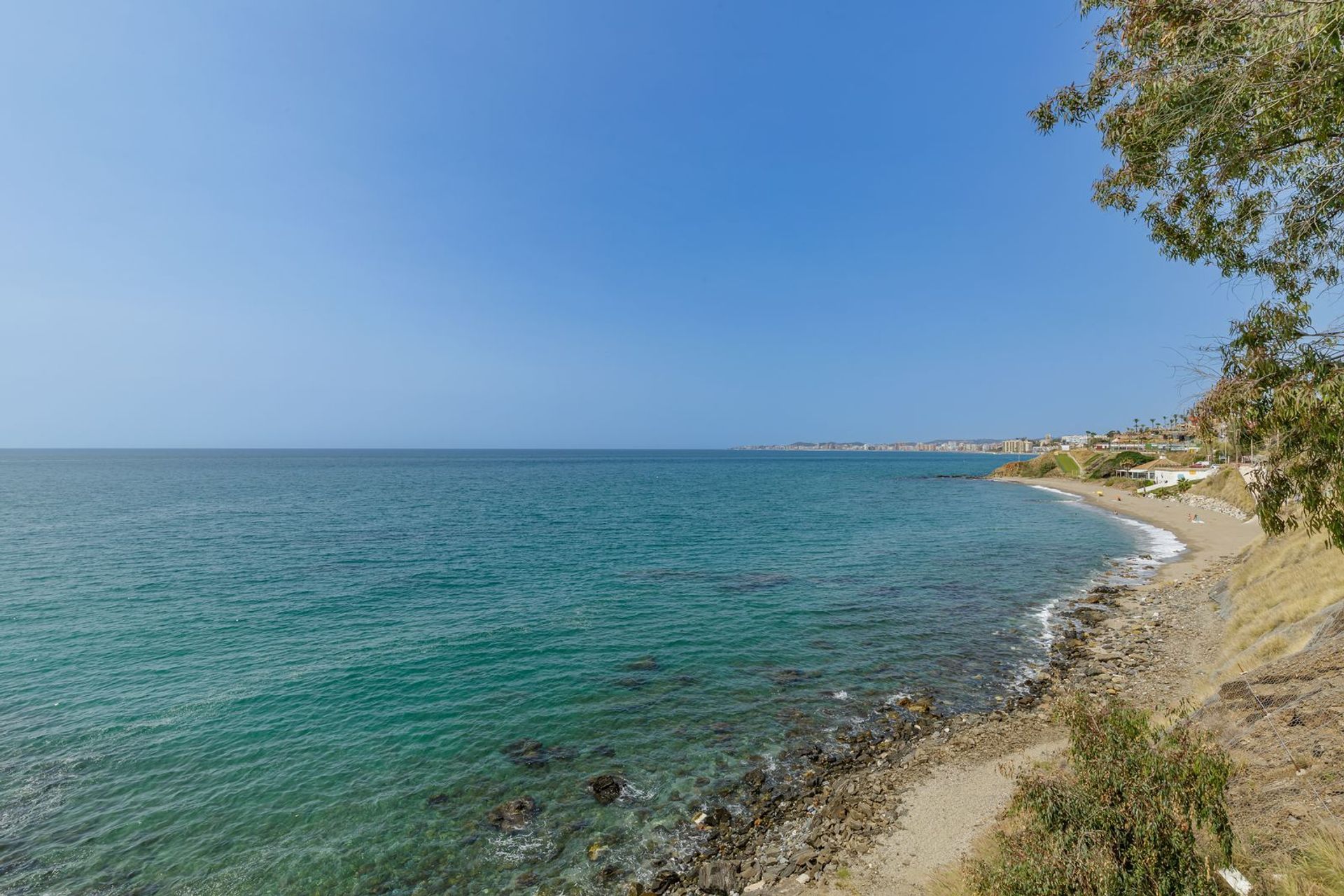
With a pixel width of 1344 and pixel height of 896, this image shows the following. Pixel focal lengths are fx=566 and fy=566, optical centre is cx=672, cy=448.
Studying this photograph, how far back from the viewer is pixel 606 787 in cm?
1502

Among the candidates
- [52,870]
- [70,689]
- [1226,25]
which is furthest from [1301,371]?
[70,689]

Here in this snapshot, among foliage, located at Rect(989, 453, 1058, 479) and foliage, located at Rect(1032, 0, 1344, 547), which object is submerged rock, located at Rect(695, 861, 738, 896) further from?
foliage, located at Rect(989, 453, 1058, 479)

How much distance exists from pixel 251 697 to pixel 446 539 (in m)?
33.0

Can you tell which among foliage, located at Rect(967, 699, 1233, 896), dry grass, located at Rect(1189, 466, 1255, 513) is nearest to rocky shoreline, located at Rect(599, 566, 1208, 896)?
foliage, located at Rect(967, 699, 1233, 896)

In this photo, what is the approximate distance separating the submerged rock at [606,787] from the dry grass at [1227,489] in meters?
76.3

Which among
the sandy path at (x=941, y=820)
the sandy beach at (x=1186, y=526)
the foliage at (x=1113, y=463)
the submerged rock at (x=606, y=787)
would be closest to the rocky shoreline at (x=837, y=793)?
the sandy path at (x=941, y=820)

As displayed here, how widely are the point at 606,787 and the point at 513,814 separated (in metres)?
2.38

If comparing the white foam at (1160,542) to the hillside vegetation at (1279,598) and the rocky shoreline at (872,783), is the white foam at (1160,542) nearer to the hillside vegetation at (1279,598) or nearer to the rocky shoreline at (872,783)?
the hillside vegetation at (1279,598)

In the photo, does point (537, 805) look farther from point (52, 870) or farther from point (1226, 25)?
point (1226, 25)

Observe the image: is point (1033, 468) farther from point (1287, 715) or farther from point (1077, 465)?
point (1287, 715)

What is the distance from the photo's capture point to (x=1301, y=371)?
9.66 metres

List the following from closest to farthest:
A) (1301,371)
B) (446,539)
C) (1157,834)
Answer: (1157,834)
(1301,371)
(446,539)

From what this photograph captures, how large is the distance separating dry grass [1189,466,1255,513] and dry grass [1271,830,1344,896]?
73530 mm

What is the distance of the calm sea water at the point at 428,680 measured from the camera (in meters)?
Answer: 13.3
